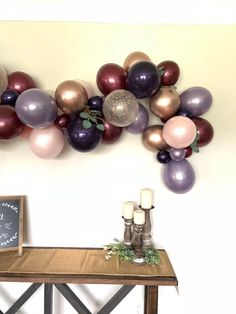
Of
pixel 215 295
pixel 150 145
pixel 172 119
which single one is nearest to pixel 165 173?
pixel 150 145

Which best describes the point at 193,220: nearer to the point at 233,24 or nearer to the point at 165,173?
the point at 165,173

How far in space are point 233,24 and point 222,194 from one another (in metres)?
1.00

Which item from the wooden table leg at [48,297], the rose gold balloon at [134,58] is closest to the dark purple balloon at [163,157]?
the rose gold balloon at [134,58]

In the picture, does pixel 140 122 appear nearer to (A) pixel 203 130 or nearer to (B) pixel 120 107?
(B) pixel 120 107

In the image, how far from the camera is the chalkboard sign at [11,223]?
159 centimetres

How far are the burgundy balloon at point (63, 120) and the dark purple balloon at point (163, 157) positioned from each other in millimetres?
525

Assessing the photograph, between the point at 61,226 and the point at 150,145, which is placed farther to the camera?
the point at 61,226

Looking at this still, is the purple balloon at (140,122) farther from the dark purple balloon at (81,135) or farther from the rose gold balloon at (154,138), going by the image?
the dark purple balloon at (81,135)

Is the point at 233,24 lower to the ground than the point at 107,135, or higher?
higher

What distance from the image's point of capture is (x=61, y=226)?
5.68 ft

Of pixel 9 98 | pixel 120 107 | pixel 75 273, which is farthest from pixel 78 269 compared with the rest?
pixel 9 98

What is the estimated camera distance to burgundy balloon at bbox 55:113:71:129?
150 centimetres

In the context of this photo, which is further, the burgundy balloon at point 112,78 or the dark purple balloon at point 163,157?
the dark purple balloon at point 163,157

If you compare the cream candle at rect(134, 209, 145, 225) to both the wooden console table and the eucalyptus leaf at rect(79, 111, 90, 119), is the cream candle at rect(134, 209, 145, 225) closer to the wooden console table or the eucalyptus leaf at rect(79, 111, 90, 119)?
the wooden console table
